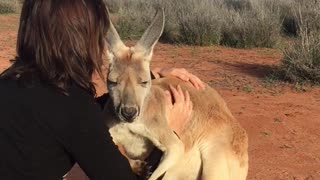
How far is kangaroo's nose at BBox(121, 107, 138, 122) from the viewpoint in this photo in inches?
145

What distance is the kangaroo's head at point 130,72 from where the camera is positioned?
374cm

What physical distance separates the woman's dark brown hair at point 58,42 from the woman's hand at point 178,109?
1.57 m

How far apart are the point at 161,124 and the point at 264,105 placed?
5172 millimetres

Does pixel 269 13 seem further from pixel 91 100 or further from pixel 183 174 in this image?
pixel 91 100

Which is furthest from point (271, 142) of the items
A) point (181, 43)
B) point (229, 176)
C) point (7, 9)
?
point (7, 9)

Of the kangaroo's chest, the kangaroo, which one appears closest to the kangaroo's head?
the kangaroo

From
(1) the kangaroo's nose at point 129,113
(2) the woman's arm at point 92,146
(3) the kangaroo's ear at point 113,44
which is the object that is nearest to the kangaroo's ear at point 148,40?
(3) the kangaroo's ear at point 113,44

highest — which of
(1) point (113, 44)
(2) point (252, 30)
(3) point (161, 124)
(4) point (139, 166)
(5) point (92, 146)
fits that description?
(5) point (92, 146)

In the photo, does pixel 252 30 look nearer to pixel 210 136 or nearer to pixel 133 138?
pixel 210 136

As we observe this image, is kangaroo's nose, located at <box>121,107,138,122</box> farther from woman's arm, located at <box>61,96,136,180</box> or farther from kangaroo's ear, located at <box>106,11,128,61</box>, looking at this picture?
woman's arm, located at <box>61,96,136,180</box>

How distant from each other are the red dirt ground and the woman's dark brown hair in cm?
367

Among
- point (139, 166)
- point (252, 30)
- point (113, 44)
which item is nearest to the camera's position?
point (139, 166)

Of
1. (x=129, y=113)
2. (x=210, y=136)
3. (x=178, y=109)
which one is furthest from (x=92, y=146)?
(x=210, y=136)

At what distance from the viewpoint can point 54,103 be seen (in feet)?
7.63
